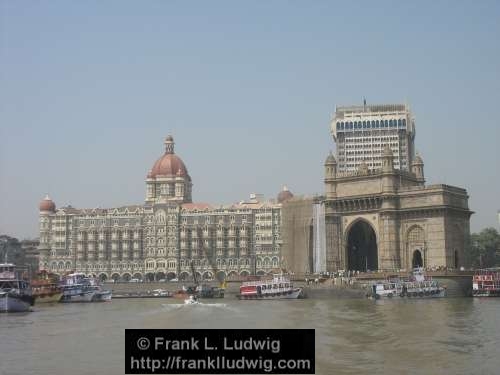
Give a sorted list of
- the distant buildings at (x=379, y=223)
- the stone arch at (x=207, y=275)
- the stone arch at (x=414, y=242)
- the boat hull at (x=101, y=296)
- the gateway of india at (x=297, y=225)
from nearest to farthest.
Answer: the distant buildings at (x=379, y=223) → the stone arch at (x=414, y=242) → the gateway of india at (x=297, y=225) → the boat hull at (x=101, y=296) → the stone arch at (x=207, y=275)

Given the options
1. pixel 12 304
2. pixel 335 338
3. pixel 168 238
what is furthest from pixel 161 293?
pixel 335 338

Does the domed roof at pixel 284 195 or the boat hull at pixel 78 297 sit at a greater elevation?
the domed roof at pixel 284 195

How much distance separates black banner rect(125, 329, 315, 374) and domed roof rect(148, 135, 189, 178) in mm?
128794

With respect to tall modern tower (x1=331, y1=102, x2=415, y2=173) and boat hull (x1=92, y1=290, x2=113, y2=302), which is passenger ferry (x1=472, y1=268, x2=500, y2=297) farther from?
tall modern tower (x1=331, y1=102, x2=415, y2=173)

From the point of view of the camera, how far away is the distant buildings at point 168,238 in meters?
138

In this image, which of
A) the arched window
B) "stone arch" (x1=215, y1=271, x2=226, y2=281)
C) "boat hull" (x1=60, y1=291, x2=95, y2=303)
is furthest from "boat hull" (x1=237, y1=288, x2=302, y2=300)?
"stone arch" (x1=215, y1=271, x2=226, y2=281)

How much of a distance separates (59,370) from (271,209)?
112186 mm

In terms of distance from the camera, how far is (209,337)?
60.1 ft

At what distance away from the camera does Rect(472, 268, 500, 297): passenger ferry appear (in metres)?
79.6

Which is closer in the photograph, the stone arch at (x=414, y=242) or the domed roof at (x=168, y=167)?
the stone arch at (x=414, y=242)

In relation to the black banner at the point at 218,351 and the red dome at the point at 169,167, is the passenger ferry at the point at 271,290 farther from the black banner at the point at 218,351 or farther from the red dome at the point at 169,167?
the black banner at the point at 218,351

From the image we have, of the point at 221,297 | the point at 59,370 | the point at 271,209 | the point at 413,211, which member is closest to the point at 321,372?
the point at 59,370

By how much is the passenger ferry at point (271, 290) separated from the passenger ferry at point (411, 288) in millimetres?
10636

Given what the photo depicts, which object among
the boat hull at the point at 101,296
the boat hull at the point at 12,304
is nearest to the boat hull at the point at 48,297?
the boat hull at the point at 101,296
